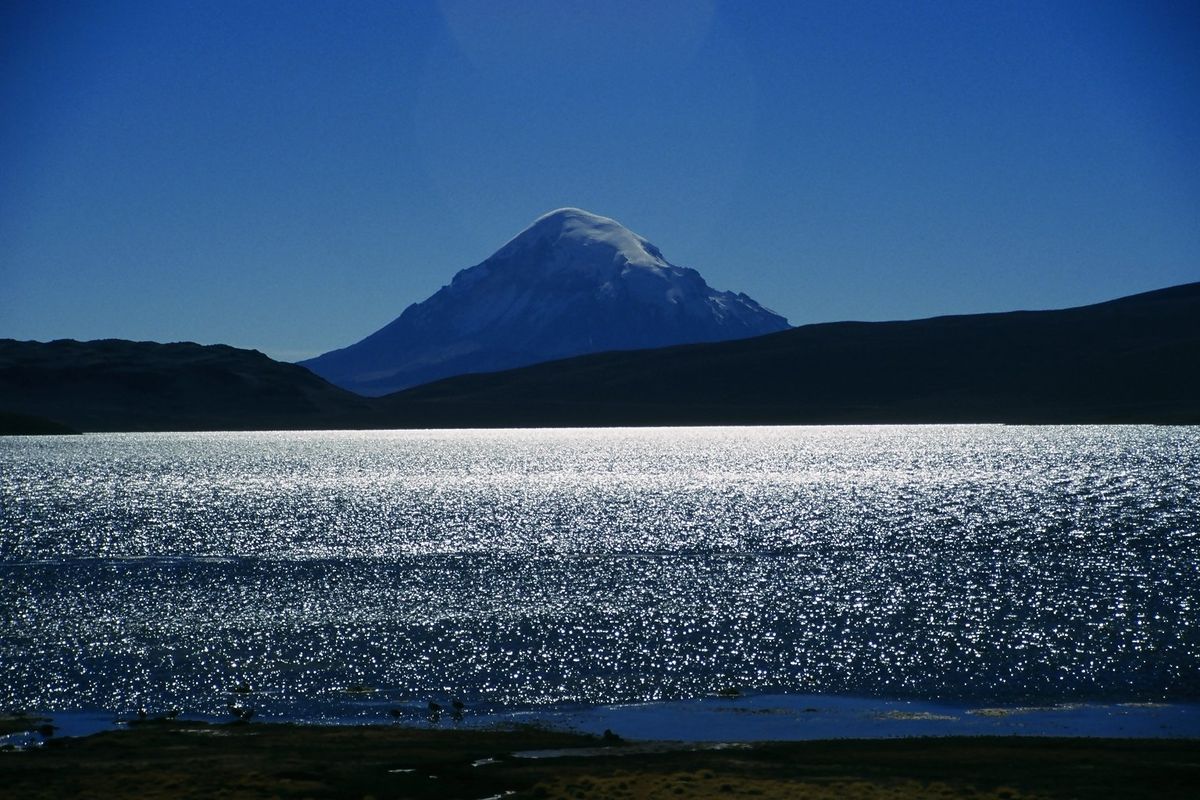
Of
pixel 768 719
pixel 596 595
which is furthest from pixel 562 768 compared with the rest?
pixel 596 595

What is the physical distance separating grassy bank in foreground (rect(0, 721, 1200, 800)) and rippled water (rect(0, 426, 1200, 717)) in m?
5.00

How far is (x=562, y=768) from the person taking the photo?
2530cm

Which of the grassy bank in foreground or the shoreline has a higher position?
the grassy bank in foreground

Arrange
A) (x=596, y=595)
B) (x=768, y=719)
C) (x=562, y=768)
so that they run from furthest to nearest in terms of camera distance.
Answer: (x=596, y=595)
(x=768, y=719)
(x=562, y=768)

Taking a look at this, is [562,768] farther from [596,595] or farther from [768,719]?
[596,595]

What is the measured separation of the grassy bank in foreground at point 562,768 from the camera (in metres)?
23.0

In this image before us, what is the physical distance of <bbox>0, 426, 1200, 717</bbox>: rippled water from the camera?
118ft

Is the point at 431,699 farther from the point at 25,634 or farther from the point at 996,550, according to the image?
the point at 996,550

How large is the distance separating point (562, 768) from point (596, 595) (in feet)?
83.3

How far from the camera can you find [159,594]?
52062mm

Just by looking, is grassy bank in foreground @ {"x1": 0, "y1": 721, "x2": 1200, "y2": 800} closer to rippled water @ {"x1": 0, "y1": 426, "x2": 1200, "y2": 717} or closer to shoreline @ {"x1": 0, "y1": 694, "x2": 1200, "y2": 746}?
shoreline @ {"x1": 0, "y1": 694, "x2": 1200, "y2": 746}

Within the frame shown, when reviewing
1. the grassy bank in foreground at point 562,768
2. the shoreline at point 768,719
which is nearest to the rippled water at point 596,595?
the shoreline at point 768,719

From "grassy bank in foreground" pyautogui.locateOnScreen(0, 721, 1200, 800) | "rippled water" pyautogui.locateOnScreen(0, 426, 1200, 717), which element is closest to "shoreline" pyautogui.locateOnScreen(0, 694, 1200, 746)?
"rippled water" pyautogui.locateOnScreen(0, 426, 1200, 717)

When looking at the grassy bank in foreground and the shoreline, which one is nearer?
the grassy bank in foreground
